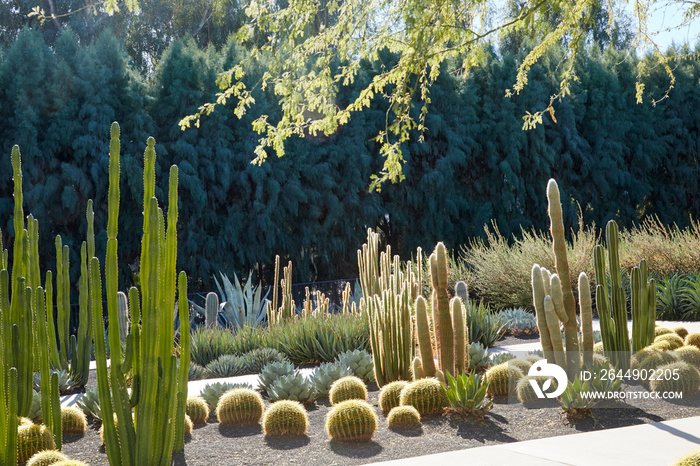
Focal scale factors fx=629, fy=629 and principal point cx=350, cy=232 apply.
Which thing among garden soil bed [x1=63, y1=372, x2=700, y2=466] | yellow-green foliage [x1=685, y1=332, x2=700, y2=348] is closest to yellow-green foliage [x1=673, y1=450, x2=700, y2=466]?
garden soil bed [x1=63, y1=372, x2=700, y2=466]

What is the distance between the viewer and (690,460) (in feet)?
7.91

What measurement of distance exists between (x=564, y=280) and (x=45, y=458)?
330cm

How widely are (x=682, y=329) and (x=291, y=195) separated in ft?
25.5

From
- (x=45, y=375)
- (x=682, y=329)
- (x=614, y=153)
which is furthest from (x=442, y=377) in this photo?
(x=614, y=153)

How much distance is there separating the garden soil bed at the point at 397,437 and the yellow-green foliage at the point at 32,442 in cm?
23

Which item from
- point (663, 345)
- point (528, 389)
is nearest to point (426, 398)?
point (528, 389)

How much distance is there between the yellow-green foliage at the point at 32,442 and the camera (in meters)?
3.21

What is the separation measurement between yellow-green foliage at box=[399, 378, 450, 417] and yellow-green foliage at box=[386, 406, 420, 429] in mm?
167

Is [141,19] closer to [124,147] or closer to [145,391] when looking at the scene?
[124,147]

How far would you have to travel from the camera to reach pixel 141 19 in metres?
18.9

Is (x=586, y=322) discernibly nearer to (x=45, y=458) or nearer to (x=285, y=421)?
(x=285, y=421)

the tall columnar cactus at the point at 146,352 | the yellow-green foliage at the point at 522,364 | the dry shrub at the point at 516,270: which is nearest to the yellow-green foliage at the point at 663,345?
the yellow-green foliage at the point at 522,364

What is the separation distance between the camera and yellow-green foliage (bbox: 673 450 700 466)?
2.40 meters

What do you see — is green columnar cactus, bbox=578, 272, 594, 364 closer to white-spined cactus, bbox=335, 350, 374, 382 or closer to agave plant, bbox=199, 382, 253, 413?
white-spined cactus, bbox=335, 350, 374, 382
